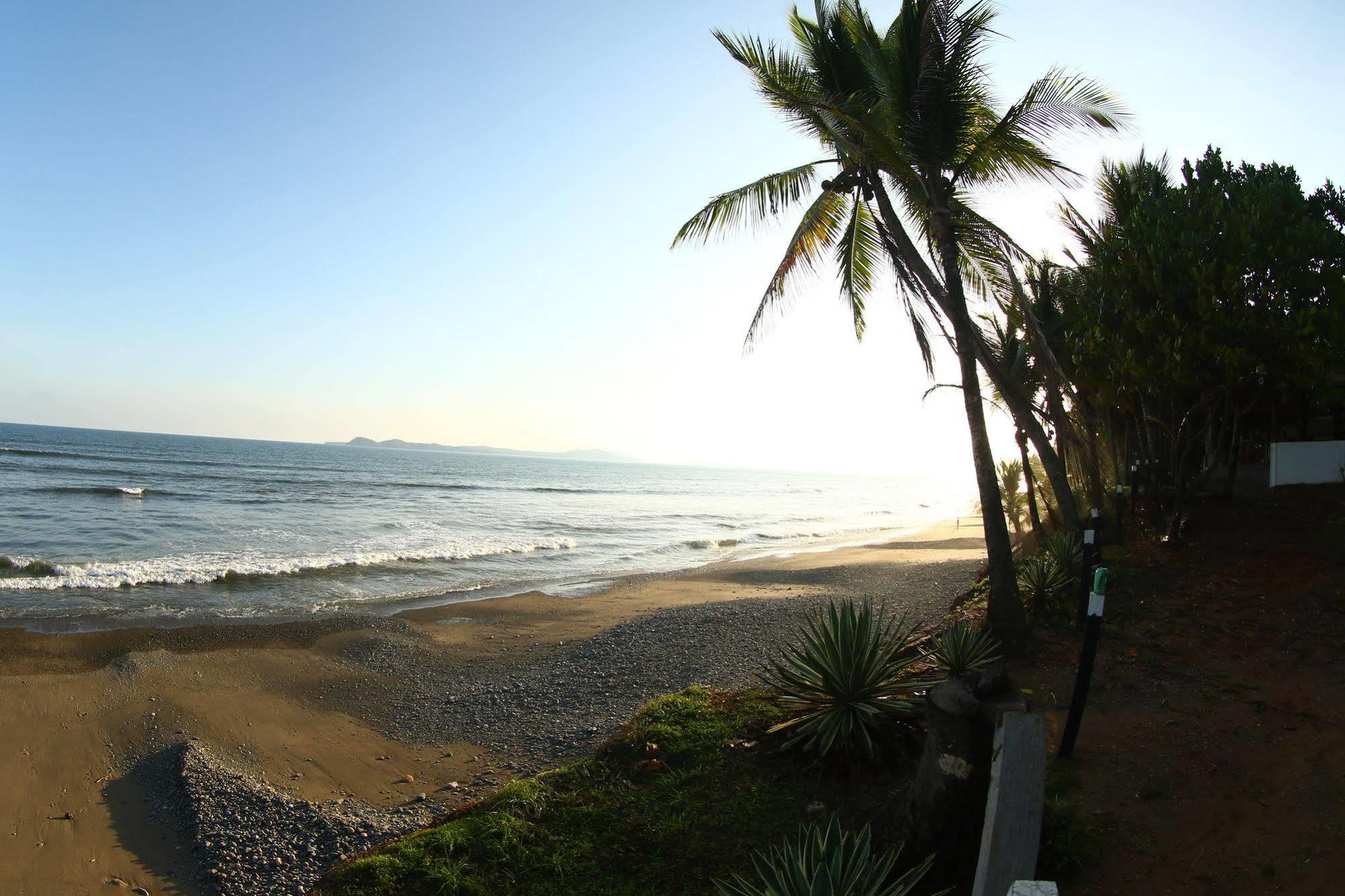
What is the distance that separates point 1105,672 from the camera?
6.23 metres

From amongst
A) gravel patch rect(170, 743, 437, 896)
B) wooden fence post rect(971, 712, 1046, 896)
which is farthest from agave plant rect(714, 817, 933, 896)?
gravel patch rect(170, 743, 437, 896)

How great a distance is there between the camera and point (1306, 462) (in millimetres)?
10812

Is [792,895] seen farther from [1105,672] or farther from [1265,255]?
[1265,255]

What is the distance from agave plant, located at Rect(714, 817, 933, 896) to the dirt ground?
0.97 metres

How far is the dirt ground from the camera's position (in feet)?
Answer: 11.5

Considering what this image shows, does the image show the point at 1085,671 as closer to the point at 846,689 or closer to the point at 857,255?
the point at 846,689

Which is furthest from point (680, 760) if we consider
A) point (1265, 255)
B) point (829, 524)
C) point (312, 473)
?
point (312, 473)

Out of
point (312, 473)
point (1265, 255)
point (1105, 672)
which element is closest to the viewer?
point (1105, 672)

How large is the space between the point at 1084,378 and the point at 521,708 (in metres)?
9.17

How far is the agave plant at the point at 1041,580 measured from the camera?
26.1 feet

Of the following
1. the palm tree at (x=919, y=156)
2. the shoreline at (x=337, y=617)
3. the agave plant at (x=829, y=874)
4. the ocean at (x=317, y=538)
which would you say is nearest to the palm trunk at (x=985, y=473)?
the palm tree at (x=919, y=156)

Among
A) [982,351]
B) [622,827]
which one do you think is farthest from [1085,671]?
[982,351]

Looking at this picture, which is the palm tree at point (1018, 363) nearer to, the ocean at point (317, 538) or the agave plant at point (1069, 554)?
the agave plant at point (1069, 554)

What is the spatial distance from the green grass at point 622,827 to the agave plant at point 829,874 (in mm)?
655
